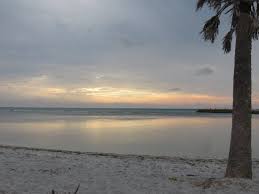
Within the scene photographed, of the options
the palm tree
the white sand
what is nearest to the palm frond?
the palm tree

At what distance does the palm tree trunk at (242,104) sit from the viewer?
1278 centimetres

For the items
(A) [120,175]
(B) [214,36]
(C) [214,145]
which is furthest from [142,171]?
(C) [214,145]

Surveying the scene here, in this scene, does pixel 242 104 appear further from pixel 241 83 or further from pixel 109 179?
pixel 109 179

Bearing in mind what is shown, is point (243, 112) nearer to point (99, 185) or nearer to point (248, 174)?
point (248, 174)

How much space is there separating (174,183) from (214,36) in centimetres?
473

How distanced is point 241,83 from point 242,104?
24.3 inches

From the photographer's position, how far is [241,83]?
12.8 metres

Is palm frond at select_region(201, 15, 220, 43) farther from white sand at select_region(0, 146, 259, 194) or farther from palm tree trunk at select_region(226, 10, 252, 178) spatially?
white sand at select_region(0, 146, 259, 194)

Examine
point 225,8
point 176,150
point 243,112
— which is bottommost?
point 176,150

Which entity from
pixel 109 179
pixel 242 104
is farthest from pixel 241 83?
pixel 109 179

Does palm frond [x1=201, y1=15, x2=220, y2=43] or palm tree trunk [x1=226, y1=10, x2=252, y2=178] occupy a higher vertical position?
palm frond [x1=201, y1=15, x2=220, y2=43]

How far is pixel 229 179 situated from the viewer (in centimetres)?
Result: 1283

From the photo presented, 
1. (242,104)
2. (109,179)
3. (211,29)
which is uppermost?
(211,29)

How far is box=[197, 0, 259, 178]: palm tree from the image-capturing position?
12789 mm
